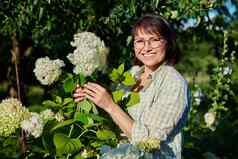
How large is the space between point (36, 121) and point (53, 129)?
0.14 m

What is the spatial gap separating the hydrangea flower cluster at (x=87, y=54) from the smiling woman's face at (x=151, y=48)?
0.25 metres

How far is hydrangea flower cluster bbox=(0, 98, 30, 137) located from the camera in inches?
114

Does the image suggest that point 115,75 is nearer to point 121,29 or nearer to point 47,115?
point 47,115

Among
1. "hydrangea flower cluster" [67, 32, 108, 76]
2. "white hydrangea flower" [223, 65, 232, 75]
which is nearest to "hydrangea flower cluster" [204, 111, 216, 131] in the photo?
"white hydrangea flower" [223, 65, 232, 75]

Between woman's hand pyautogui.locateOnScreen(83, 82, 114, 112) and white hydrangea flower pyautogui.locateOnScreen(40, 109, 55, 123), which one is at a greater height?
woman's hand pyautogui.locateOnScreen(83, 82, 114, 112)

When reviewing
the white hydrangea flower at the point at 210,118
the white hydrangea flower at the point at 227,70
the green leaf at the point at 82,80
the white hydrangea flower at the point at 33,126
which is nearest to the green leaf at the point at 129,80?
the green leaf at the point at 82,80

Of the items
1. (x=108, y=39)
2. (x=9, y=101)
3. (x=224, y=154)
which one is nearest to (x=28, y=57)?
(x=108, y=39)

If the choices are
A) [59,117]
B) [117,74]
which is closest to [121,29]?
[117,74]

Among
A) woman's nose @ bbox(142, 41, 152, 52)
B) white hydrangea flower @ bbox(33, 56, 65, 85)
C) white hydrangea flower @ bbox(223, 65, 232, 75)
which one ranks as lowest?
white hydrangea flower @ bbox(223, 65, 232, 75)

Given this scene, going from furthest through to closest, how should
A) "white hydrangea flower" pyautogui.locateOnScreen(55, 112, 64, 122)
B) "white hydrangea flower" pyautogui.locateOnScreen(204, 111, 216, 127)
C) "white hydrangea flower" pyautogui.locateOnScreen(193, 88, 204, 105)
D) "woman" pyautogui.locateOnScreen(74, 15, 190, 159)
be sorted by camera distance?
"white hydrangea flower" pyautogui.locateOnScreen(193, 88, 204, 105) < "white hydrangea flower" pyautogui.locateOnScreen(204, 111, 216, 127) < "white hydrangea flower" pyautogui.locateOnScreen(55, 112, 64, 122) < "woman" pyautogui.locateOnScreen(74, 15, 190, 159)

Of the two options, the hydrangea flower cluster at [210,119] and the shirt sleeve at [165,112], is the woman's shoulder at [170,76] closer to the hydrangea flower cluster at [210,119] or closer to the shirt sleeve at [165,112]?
the shirt sleeve at [165,112]

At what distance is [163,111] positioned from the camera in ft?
9.50

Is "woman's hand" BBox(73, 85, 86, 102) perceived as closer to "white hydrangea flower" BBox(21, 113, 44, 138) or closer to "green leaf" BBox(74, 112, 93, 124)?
"green leaf" BBox(74, 112, 93, 124)

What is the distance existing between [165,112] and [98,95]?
300 millimetres
